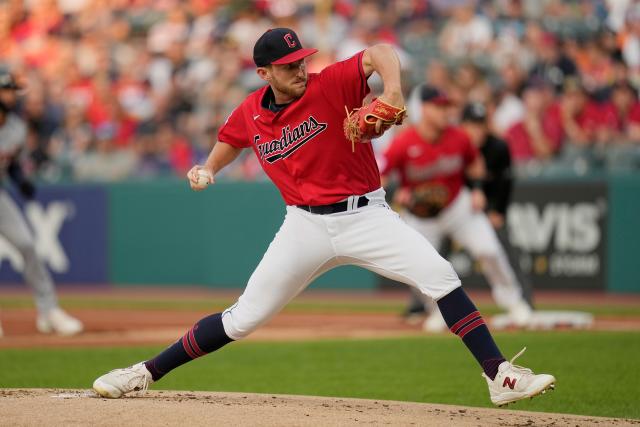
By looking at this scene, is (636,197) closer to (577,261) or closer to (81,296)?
(577,261)

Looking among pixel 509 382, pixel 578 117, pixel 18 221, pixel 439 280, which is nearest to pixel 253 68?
pixel 578 117

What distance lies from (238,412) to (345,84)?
5.84 ft

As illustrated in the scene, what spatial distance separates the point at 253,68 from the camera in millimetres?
18562

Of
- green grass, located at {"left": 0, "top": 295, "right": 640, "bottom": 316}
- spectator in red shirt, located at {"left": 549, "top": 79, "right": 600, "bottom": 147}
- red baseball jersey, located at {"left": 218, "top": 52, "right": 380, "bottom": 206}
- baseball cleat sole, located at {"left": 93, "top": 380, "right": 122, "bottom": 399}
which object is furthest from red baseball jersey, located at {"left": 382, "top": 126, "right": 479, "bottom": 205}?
baseball cleat sole, located at {"left": 93, "top": 380, "right": 122, "bottom": 399}

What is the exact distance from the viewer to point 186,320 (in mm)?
12117

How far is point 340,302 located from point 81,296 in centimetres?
390

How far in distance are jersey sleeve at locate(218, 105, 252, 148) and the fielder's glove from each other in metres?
0.97

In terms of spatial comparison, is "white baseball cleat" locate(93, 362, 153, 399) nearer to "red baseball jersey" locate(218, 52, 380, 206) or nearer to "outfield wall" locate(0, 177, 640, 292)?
"red baseball jersey" locate(218, 52, 380, 206)

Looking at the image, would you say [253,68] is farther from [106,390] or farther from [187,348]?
[106,390]

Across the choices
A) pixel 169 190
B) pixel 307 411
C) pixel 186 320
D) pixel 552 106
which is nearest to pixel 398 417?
pixel 307 411

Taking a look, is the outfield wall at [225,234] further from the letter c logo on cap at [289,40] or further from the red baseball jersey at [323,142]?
the letter c logo on cap at [289,40]

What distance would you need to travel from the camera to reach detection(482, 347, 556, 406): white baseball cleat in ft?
17.5

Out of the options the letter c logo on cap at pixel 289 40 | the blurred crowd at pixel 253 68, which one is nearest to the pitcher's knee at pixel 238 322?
the letter c logo on cap at pixel 289 40

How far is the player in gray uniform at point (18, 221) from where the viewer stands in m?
10.4
